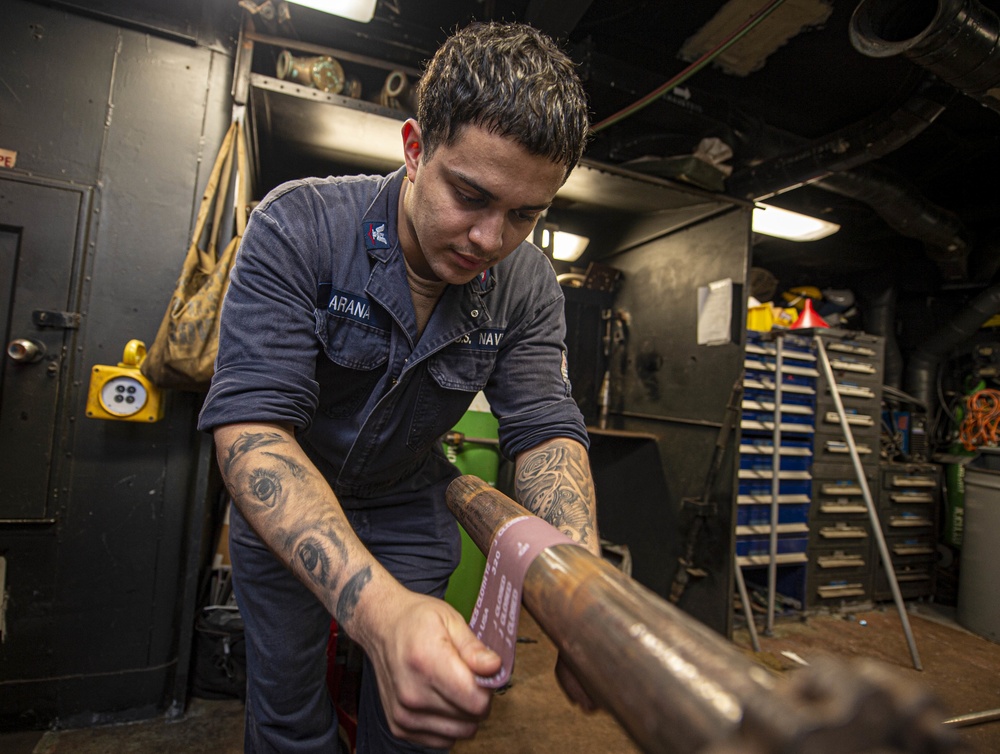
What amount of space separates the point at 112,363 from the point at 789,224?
11.7 ft

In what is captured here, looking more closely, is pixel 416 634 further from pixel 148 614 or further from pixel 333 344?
pixel 148 614

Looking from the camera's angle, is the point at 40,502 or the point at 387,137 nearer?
the point at 40,502

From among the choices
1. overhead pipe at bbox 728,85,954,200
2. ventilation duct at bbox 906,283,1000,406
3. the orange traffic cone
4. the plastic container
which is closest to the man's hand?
overhead pipe at bbox 728,85,954,200

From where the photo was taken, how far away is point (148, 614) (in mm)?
1874

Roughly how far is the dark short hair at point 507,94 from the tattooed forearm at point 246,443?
21.1 inches

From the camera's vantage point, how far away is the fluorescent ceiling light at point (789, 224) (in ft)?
10.7

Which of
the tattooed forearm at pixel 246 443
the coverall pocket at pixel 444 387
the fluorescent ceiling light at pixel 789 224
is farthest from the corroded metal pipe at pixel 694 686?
the fluorescent ceiling light at pixel 789 224

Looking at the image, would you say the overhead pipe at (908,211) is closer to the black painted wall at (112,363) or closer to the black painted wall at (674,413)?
the black painted wall at (674,413)

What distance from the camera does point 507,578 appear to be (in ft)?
2.19

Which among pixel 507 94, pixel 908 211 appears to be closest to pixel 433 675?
pixel 507 94

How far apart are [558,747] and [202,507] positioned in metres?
1.49

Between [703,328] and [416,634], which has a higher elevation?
[703,328]

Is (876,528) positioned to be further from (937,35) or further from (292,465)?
(292,465)

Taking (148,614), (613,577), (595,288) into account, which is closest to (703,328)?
(595,288)
